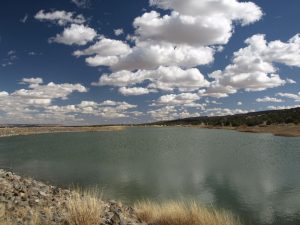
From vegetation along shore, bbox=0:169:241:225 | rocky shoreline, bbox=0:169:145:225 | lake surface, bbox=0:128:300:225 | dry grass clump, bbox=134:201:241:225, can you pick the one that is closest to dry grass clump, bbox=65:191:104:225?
vegetation along shore, bbox=0:169:241:225

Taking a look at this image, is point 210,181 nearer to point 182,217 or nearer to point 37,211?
point 182,217

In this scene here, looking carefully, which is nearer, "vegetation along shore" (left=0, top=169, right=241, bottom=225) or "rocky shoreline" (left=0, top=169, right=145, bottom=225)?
"vegetation along shore" (left=0, top=169, right=241, bottom=225)

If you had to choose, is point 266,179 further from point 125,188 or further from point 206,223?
point 206,223

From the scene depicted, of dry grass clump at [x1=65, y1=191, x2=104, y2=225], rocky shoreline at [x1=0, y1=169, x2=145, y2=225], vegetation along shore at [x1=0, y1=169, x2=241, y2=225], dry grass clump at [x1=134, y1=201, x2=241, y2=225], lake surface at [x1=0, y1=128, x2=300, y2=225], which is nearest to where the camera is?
dry grass clump at [x1=65, y1=191, x2=104, y2=225]

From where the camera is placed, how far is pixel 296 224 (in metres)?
17.5

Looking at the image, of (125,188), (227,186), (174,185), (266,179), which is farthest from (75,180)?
(266,179)

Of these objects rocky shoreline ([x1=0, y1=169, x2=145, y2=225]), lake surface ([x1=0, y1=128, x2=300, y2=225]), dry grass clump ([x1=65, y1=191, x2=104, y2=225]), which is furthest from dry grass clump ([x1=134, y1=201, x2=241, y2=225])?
lake surface ([x1=0, y1=128, x2=300, y2=225])

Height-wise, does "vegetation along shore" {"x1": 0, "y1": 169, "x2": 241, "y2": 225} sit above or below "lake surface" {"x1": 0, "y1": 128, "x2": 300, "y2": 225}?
above

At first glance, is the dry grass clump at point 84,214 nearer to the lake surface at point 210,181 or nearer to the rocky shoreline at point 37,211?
the rocky shoreline at point 37,211

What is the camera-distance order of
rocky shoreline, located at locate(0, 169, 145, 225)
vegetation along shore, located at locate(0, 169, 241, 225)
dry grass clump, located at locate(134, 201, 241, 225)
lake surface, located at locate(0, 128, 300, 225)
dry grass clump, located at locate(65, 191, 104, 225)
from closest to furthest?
dry grass clump, located at locate(65, 191, 104, 225), vegetation along shore, located at locate(0, 169, 241, 225), rocky shoreline, located at locate(0, 169, 145, 225), dry grass clump, located at locate(134, 201, 241, 225), lake surface, located at locate(0, 128, 300, 225)

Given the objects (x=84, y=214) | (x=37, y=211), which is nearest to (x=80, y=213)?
(x=84, y=214)

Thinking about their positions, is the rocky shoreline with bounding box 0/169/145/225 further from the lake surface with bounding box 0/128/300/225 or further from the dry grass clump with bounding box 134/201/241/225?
the lake surface with bounding box 0/128/300/225

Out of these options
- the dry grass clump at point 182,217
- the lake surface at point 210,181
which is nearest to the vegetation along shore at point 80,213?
the dry grass clump at point 182,217

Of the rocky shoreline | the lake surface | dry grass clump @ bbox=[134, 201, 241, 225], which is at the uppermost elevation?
the rocky shoreline
